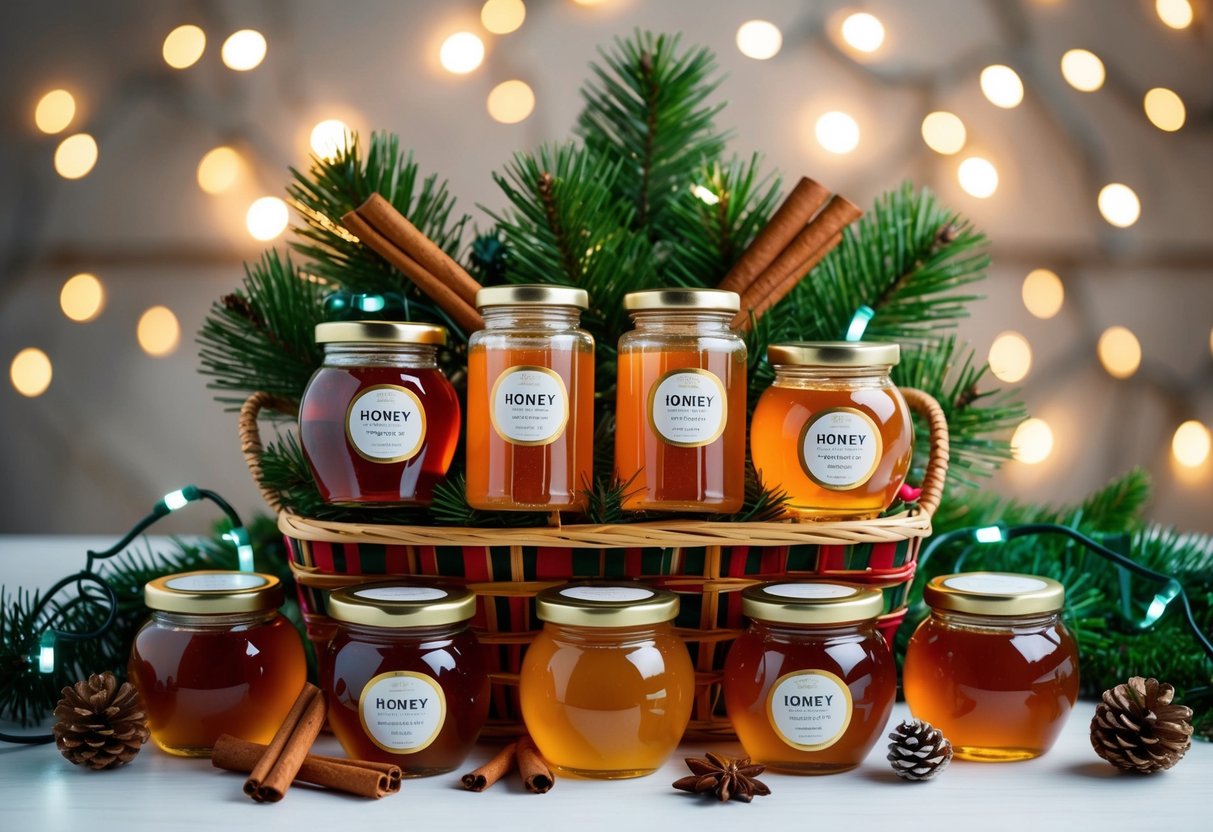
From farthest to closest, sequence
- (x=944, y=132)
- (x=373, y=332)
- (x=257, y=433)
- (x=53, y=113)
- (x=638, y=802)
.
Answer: (x=944, y=132), (x=53, y=113), (x=257, y=433), (x=373, y=332), (x=638, y=802)

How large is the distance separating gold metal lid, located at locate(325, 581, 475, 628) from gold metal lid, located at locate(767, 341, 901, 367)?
0.89ft

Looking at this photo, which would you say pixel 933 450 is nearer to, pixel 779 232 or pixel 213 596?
pixel 779 232

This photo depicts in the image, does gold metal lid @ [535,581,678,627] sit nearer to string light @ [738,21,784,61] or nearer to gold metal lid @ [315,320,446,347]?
gold metal lid @ [315,320,446,347]

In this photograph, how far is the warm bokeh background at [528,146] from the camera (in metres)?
1.41

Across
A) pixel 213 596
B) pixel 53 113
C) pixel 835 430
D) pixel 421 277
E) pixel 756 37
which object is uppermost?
pixel 756 37

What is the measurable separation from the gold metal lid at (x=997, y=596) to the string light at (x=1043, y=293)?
819 millimetres

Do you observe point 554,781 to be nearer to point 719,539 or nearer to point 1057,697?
point 719,539

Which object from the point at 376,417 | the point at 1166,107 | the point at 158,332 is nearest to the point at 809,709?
the point at 376,417

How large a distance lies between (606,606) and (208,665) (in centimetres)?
27

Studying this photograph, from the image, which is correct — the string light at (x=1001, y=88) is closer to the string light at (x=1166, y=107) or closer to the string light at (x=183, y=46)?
the string light at (x=1166, y=107)

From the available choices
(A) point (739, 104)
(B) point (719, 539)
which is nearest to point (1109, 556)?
(B) point (719, 539)

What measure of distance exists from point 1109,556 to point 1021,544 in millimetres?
184

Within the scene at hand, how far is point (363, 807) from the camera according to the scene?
0.66 meters

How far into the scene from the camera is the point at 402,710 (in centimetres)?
68
